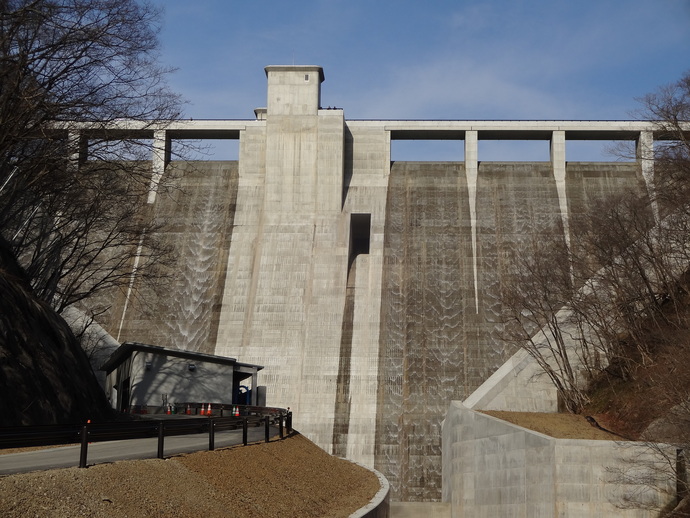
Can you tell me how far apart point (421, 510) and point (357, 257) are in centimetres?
1646

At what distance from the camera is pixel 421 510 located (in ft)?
101

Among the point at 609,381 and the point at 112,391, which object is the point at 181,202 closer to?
the point at 112,391

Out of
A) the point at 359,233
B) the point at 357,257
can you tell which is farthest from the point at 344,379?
the point at 359,233

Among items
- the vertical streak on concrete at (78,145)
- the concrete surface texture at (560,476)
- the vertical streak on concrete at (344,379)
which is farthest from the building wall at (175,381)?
the vertical streak on concrete at (78,145)

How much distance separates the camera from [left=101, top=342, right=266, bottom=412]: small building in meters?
31.6

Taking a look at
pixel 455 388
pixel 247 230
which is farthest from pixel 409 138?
pixel 455 388

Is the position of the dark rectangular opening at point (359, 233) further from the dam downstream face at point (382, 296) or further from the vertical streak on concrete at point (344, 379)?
the vertical streak on concrete at point (344, 379)

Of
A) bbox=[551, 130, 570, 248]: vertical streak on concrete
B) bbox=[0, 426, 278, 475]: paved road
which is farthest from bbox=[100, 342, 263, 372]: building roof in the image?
bbox=[551, 130, 570, 248]: vertical streak on concrete

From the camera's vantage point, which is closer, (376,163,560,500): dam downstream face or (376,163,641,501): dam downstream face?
(376,163,560,500): dam downstream face

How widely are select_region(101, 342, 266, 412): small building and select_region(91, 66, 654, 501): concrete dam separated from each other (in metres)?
5.84

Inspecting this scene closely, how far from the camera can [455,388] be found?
126 ft

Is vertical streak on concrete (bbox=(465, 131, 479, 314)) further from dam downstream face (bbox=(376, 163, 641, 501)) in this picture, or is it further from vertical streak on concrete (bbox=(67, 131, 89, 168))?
vertical streak on concrete (bbox=(67, 131, 89, 168))

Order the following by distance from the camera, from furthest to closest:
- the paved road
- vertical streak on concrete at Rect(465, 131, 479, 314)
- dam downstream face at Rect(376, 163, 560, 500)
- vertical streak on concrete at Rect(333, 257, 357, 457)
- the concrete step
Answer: vertical streak on concrete at Rect(465, 131, 479, 314) → vertical streak on concrete at Rect(333, 257, 357, 457) → dam downstream face at Rect(376, 163, 560, 500) → the concrete step → the paved road

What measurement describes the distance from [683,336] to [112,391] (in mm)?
23084
